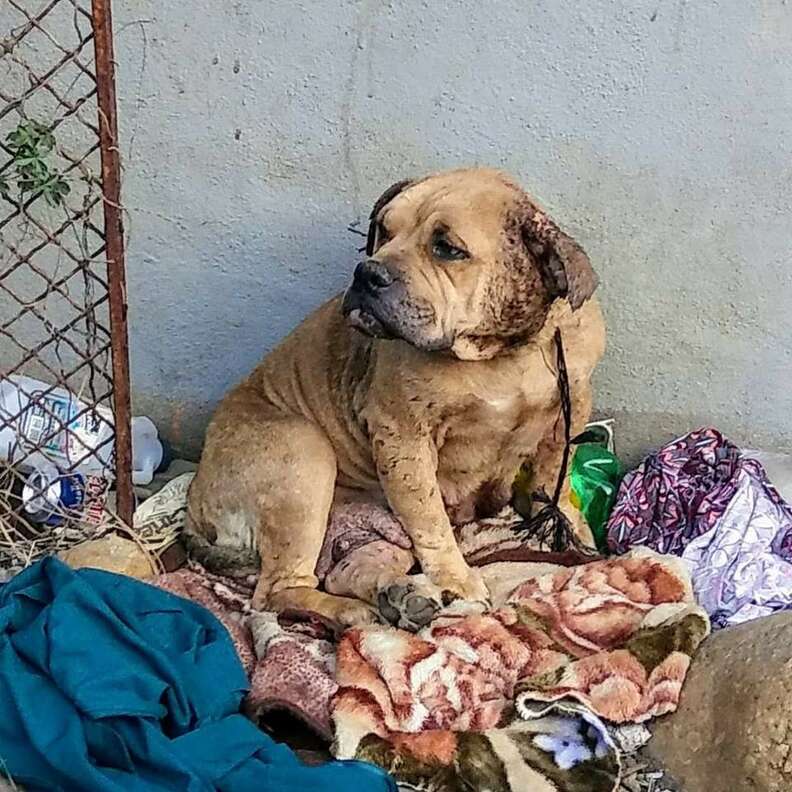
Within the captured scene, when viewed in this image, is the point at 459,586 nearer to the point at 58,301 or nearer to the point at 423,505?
the point at 423,505

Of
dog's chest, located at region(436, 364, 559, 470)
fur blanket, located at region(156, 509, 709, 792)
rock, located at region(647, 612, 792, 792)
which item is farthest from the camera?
dog's chest, located at region(436, 364, 559, 470)

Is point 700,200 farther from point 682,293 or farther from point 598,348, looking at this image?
point 598,348

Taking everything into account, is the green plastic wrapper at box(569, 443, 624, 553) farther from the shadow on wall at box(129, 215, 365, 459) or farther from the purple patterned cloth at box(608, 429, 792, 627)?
the shadow on wall at box(129, 215, 365, 459)

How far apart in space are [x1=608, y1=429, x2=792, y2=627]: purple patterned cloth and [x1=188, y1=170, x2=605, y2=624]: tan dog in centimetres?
20

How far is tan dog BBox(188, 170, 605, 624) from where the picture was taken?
10.3 ft

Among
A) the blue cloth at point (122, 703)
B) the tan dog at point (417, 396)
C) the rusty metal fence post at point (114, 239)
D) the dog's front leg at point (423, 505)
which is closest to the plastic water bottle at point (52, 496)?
the rusty metal fence post at point (114, 239)

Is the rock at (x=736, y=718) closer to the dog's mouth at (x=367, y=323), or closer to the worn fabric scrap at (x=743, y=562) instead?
the worn fabric scrap at (x=743, y=562)

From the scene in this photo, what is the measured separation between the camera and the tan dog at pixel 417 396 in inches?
123

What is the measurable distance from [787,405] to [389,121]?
150cm

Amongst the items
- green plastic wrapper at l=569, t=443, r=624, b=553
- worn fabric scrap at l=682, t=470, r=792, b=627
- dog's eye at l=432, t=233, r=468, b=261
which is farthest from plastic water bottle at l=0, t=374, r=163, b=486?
worn fabric scrap at l=682, t=470, r=792, b=627

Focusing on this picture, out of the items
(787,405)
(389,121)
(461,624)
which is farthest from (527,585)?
(389,121)

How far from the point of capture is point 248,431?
3625mm

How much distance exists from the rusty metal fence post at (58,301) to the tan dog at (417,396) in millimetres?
373

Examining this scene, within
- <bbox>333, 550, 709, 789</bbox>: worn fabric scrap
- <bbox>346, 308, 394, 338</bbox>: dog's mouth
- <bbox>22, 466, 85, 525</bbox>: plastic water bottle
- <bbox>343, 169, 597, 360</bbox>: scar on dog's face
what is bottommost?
<bbox>333, 550, 709, 789</bbox>: worn fabric scrap
